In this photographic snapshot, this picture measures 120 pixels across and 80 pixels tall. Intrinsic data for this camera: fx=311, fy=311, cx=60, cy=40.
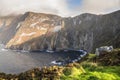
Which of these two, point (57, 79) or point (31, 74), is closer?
point (57, 79)

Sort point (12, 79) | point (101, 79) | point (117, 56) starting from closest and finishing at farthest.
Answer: point (101, 79)
point (12, 79)
point (117, 56)

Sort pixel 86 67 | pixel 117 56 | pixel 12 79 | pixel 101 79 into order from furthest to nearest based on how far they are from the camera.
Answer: pixel 117 56 < pixel 86 67 < pixel 12 79 < pixel 101 79

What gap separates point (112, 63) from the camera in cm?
9519

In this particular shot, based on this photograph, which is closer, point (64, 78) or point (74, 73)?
point (64, 78)

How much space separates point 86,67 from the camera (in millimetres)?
90500

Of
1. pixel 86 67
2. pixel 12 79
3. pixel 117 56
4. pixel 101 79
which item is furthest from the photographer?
pixel 117 56

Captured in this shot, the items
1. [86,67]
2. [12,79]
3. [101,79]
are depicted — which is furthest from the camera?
[86,67]

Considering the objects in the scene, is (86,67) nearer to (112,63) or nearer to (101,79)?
(112,63)

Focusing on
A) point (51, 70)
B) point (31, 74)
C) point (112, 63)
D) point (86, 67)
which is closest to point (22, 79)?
point (31, 74)

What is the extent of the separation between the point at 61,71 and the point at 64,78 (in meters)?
5.61

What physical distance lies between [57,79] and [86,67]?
25.7 meters

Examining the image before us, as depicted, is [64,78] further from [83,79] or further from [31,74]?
[31,74]

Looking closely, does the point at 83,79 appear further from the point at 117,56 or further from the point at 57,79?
the point at 117,56

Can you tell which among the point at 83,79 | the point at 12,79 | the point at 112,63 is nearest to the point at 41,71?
the point at 12,79
